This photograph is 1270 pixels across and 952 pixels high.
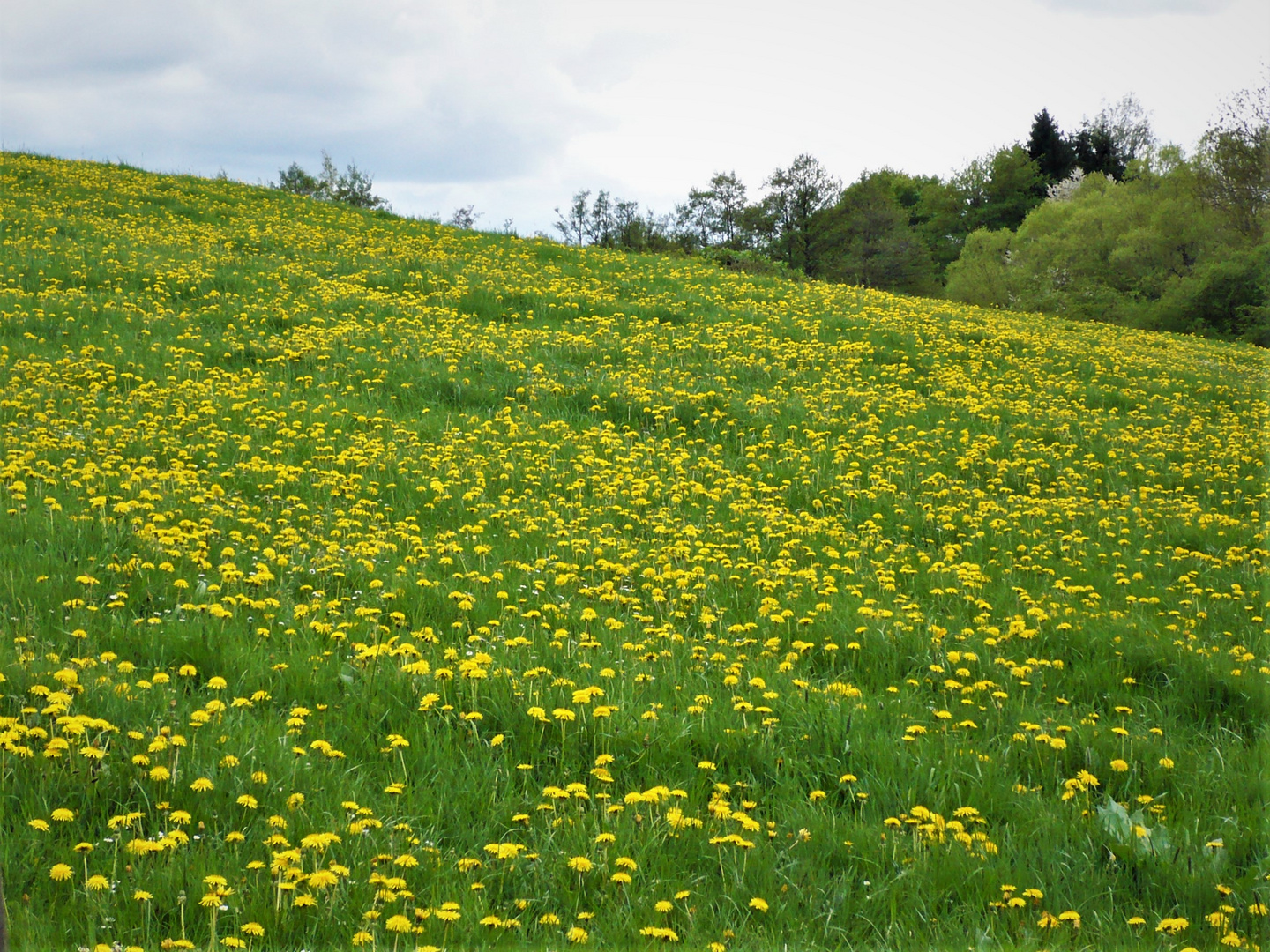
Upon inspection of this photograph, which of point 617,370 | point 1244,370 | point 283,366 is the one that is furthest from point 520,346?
point 1244,370

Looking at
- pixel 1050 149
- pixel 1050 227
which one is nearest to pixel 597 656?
pixel 1050 227

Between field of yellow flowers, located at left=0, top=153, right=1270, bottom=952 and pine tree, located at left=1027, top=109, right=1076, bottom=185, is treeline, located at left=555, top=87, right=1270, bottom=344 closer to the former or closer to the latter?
pine tree, located at left=1027, top=109, right=1076, bottom=185

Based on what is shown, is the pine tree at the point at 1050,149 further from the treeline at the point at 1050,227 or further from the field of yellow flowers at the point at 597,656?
the field of yellow flowers at the point at 597,656

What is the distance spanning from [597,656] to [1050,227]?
1867 inches

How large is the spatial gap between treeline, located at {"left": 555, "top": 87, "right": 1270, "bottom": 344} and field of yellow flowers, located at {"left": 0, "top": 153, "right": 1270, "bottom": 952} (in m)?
19.2

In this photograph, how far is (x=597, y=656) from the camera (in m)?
4.97

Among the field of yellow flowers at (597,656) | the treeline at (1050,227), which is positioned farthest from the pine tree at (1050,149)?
the field of yellow flowers at (597,656)

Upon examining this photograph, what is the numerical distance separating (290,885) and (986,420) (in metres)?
11.2

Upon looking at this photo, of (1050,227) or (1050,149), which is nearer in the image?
(1050,227)

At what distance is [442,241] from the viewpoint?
2238cm

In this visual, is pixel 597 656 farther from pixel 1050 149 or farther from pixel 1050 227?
pixel 1050 149

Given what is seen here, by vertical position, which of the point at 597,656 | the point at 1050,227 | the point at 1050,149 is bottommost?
the point at 597,656

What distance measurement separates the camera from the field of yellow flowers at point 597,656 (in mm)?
3000

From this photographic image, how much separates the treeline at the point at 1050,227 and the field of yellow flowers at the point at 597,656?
19239mm
